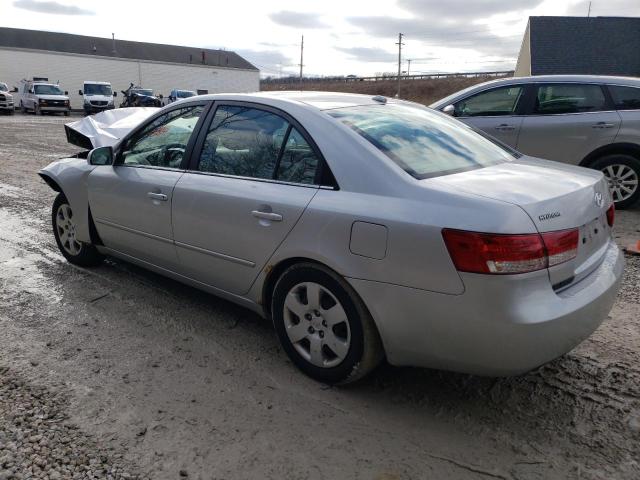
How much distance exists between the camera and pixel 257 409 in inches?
110

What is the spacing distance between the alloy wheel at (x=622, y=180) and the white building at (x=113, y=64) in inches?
2127

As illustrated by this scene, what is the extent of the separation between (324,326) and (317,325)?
0.05 meters

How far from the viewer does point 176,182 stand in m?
3.65

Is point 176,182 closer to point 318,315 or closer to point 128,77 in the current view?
point 318,315

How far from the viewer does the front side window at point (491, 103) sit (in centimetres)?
727

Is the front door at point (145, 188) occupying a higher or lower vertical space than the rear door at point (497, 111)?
lower

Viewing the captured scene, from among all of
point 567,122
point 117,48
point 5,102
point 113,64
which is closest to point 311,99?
point 567,122

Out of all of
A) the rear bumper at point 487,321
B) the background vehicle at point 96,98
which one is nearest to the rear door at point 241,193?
the rear bumper at point 487,321

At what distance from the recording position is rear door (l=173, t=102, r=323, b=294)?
3.00 metres

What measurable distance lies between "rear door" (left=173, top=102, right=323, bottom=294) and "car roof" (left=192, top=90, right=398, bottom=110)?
77 mm

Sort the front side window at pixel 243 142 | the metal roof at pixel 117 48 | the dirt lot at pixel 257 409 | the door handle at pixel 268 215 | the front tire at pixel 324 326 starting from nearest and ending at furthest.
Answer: the dirt lot at pixel 257 409 < the front tire at pixel 324 326 < the door handle at pixel 268 215 < the front side window at pixel 243 142 < the metal roof at pixel 117 48

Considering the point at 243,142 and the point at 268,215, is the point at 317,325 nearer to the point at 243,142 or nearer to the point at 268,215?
the point at 268,215

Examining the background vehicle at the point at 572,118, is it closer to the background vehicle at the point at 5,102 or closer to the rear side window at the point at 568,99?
the rear side window at the point at 568,99

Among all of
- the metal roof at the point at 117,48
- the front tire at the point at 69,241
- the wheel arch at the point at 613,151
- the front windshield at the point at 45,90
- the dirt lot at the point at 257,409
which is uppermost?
the metal roof at the point at 117,48
